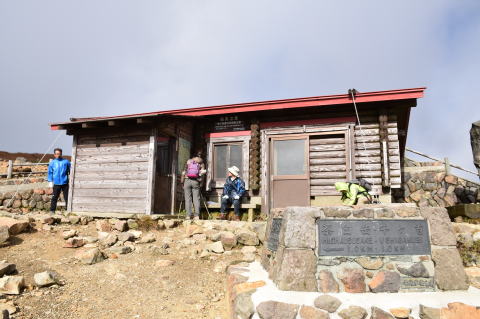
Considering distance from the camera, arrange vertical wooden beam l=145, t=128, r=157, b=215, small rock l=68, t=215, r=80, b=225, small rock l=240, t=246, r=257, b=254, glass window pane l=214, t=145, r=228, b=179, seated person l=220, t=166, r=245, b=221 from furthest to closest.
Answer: glass window pane l=214, t=145, r=228, b=179 → vertical wooden beam l=145, t=128, r=157, b=215 → seated person l=220, t=166, r=245, b=221 → small rock l=68, t=215, r=80, b=225 → small rock l=240, t=246, r=257, b=254

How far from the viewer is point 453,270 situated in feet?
13.3

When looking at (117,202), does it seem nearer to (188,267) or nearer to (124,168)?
(124,168)

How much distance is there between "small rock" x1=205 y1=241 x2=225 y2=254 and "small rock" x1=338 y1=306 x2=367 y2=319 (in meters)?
3.29

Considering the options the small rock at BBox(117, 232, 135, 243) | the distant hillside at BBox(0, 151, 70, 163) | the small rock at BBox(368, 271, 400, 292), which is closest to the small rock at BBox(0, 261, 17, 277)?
the small rock at BBox(117, 232, 135, 243)

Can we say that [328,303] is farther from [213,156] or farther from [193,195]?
[213,156]

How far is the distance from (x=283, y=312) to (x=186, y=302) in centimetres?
168

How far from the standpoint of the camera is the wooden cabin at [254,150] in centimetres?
898

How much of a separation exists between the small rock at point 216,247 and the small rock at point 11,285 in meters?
3.04

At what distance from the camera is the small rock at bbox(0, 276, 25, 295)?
4742mm

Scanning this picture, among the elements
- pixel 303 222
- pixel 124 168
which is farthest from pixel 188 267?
pixel 124 168

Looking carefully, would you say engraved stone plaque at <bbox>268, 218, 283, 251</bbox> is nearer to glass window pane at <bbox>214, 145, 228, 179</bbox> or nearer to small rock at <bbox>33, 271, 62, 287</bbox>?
small rock at <bbox>33, 271, 62, 287</bbox>

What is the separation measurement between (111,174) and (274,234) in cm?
638

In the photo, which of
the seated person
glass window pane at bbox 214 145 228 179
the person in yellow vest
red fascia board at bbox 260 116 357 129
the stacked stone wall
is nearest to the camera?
the person in yellow vest

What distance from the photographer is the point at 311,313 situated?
363 cm
